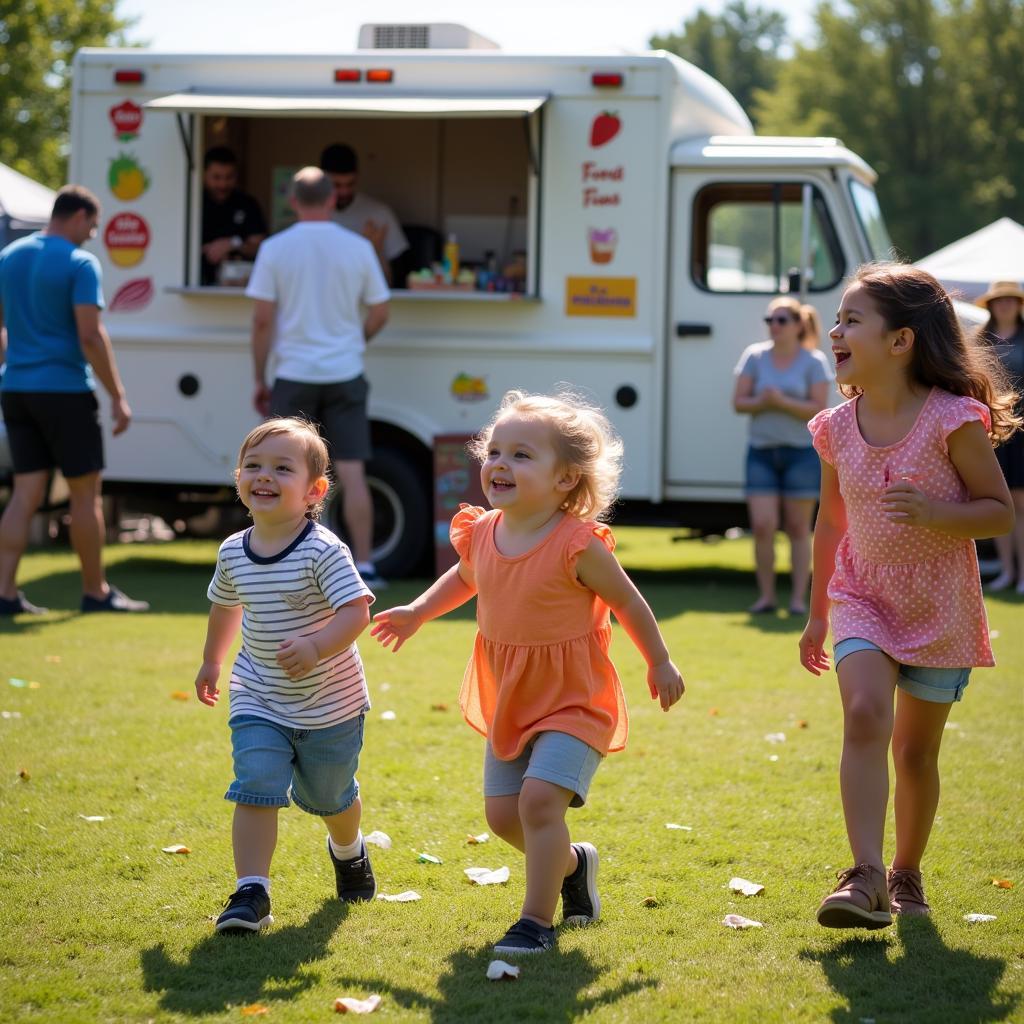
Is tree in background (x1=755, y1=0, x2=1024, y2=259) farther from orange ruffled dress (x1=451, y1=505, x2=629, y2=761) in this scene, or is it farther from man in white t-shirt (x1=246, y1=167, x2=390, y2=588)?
orange ruffled dress (x1=451, y1=505, x2=629, y2=761)

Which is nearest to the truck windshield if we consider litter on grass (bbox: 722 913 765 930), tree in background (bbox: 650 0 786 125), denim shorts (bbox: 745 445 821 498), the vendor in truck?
denim shorts (bbox: 745 445 821 498)

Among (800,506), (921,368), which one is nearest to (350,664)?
(921,368)

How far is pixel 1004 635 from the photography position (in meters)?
8.47

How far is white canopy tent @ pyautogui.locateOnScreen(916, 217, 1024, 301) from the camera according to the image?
12.5m

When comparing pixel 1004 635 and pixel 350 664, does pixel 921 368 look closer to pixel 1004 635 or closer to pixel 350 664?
pixel 350 664

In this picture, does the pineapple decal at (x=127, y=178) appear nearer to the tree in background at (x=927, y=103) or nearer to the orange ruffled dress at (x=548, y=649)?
the orange ruffled dress at (x=548, y=649)

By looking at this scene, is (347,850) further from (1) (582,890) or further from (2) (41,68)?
(2) (41,68)

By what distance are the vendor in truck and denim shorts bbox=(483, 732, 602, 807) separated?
7015 mm

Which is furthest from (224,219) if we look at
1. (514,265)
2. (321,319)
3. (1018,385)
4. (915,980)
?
(915,980)

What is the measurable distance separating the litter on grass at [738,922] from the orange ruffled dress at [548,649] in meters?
0.52

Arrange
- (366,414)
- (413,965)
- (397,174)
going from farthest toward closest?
(397,174) → (366,414) → (413,965)

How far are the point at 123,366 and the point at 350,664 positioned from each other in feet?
21.6

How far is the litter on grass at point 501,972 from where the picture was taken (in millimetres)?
3346

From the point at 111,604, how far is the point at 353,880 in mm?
5088
